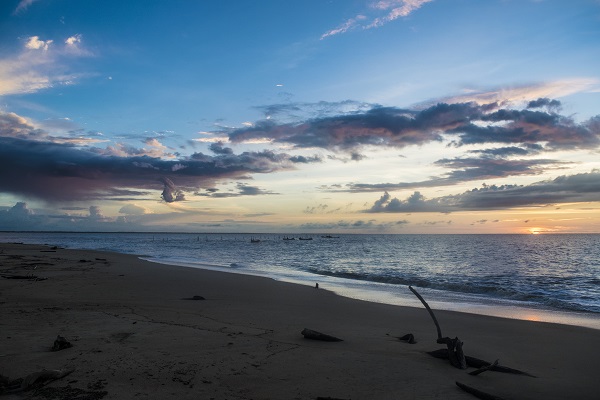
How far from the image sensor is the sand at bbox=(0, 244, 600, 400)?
250 inches

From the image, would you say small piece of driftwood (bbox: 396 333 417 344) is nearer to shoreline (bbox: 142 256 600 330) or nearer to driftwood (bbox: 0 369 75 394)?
shoreline (bbox: 142 256 600 330)

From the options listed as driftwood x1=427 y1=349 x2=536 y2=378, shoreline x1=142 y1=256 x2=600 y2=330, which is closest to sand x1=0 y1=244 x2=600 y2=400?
driftwood x1=427 y1=349 x2=536 y2=378

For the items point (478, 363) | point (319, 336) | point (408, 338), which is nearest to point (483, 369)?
point (478, 363)

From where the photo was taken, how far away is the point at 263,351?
8.24 meters

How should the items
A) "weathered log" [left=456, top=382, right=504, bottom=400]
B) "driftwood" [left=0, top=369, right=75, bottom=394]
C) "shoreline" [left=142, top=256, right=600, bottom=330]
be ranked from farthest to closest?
"shoreline" [left=142, top=256, right=600, bottom=330] < "weathered log" [left=456, top=382, right=504, bottom=400] < "driftwood" [left=0, top=369, right=75, bottom=394]

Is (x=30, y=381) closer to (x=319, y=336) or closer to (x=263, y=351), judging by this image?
(x=263, y=351)

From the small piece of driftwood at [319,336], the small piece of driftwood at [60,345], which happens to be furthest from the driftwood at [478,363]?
the small piece of driftwood at [60,345]

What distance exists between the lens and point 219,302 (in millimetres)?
14883

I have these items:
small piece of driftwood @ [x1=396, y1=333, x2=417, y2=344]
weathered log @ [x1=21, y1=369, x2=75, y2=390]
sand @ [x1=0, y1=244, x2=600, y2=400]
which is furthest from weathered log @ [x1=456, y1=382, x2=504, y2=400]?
weathered log @ [x1=21, y1=369, x2=75, y2=390]

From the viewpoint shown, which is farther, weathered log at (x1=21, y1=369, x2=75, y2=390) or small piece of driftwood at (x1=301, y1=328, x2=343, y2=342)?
small piece of driftwood at (x1=301, y1=328, x2=343, y2=342)

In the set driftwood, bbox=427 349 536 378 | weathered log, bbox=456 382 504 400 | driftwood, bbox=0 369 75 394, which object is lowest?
driftwood, bbox=427 349 536 378

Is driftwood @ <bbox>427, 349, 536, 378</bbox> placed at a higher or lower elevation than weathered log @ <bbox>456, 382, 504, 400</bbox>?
lower

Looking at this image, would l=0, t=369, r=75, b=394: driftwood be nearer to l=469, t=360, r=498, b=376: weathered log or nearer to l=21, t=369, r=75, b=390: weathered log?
l=21, t=369, r=75, b=390: weathered log

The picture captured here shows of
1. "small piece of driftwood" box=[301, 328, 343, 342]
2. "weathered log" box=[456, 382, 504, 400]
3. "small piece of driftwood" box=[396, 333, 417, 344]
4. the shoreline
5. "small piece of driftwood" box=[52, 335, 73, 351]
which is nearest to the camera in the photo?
"weathered log" box=[456, 382, 504, 400]
